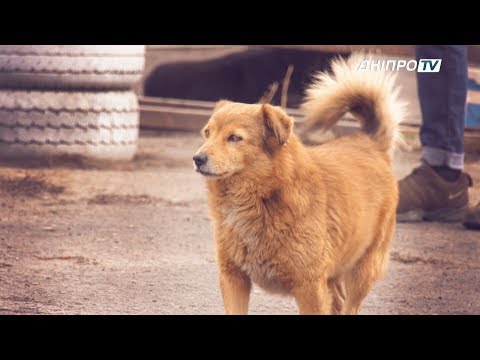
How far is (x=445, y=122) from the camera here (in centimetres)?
499

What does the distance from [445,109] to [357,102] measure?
125 cm

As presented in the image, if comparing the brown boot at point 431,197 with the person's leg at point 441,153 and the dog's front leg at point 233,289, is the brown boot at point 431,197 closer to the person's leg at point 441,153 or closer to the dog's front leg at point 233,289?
the person's leg at point 441,153

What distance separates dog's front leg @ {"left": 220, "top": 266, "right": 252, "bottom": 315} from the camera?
3100mm

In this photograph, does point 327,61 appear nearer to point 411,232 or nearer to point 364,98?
point 411,232

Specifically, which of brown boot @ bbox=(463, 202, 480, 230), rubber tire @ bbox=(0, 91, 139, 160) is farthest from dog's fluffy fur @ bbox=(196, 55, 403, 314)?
rubber tire @ bbox=(0, 91, 139, 160)

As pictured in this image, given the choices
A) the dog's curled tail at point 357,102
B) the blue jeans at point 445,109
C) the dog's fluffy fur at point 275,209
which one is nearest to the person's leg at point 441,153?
the blue jeans at point 445,109

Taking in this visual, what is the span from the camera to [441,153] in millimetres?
5070

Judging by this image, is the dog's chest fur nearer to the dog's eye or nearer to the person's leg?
the dog's eye

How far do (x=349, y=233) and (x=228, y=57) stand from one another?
4.11 metres

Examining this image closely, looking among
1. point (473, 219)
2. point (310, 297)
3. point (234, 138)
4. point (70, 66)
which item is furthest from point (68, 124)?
point (310, 297)

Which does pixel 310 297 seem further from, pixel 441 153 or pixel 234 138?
pixel 441 153

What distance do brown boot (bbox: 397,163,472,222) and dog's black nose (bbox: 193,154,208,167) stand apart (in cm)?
228

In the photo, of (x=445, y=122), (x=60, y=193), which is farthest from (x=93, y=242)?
(x=445, y=122)

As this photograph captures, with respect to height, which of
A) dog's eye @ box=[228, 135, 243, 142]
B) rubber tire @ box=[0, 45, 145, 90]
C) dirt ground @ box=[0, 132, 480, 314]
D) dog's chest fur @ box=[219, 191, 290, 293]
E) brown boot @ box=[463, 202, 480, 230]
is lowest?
dirt ground @ box=[0, 132, 480, 314]
